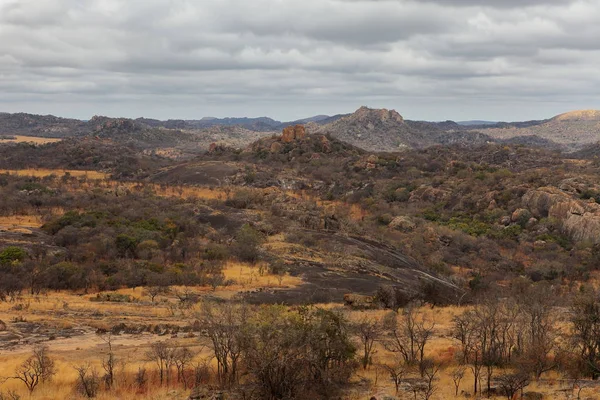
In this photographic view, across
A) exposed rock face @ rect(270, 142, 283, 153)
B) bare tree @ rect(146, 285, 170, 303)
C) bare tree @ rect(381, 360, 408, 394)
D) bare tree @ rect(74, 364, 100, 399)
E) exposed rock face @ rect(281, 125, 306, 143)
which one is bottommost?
bare tree @ rect(146, 285, 170, 303)

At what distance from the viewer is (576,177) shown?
7000 cm

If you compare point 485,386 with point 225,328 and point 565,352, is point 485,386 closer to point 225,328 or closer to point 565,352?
point 565,352

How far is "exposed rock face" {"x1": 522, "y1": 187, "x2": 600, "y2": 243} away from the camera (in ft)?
180

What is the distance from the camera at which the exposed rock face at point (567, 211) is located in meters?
54.8

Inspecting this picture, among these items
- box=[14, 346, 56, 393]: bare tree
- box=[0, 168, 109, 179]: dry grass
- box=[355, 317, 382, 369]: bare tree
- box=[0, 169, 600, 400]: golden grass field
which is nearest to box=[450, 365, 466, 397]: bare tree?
box=[0, 169, 600, 400]: golden grass field

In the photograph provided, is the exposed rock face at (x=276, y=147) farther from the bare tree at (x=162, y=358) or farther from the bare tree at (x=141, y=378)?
the bare tree at (x=141, y=378)

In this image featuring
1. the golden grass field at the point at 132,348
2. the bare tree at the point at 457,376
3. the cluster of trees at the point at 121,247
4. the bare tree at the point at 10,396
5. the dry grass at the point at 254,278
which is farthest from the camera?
the dry grass at the point at 254,278

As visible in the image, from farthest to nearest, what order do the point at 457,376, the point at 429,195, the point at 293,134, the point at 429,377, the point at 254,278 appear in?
the point at 293,134
the point at 429,195
the point at 254,278
the point at 457,376
the point at 429,377

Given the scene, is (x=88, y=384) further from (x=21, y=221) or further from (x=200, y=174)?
(x=200, y=174)

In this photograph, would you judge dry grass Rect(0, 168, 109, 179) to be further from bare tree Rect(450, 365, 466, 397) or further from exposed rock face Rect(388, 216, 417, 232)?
bare tree Rect(450, 365, 466, 397)

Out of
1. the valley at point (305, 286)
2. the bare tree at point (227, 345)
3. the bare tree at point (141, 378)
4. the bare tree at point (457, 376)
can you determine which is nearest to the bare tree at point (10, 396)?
the valley at point (305, 286)

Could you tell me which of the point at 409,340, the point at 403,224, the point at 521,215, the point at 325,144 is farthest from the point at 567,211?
the point at 325,144

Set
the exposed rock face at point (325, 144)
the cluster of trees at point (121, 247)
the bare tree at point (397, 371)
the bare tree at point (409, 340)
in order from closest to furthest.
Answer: the bare tree at point (397, 371)
the bare tree at point (409, 340)
the cluster of trees at point (121, 247)
the exposed rock face at point (325, 144)

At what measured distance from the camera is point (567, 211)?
2320 inches
